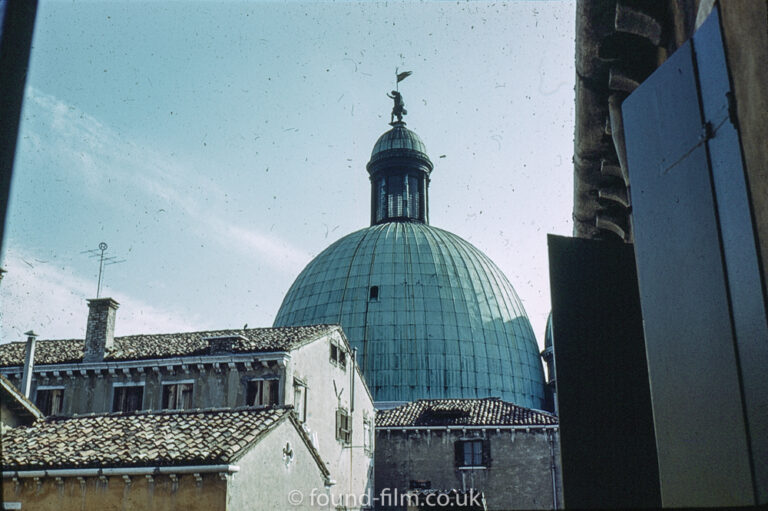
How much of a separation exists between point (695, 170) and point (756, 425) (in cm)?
135

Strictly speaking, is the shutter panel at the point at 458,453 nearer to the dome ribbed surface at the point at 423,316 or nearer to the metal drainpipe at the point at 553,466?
the metal drainpipe at the point at 553,466

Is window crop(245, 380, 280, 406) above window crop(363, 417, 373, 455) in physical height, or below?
above

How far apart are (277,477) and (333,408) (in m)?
9.14

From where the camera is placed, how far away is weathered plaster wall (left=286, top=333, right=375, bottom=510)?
22.8m

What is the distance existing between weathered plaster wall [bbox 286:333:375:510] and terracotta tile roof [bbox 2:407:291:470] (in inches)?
187

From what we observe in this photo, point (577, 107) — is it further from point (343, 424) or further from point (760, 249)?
point (343, 424)

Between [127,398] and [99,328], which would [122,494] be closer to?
[127,398]

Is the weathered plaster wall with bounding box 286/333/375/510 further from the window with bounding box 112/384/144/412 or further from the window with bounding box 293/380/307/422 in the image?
the window with bounding box 112/384/144/412

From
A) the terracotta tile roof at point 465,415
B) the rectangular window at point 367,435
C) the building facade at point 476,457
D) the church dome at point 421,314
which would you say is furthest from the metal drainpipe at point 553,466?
the church dome at point 421,314

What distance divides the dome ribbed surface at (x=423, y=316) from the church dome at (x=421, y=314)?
2.0 inches

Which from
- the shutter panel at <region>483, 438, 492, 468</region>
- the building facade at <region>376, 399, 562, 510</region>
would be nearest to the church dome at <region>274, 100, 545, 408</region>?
the building facade at <region>376, 399, 562, 510</region>

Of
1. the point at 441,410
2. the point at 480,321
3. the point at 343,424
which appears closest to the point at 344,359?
the point at 343,424

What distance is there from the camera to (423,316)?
122 ft

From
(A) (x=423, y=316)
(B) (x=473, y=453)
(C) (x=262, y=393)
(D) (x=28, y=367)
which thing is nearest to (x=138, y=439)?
(C) (x=262, y=393)
